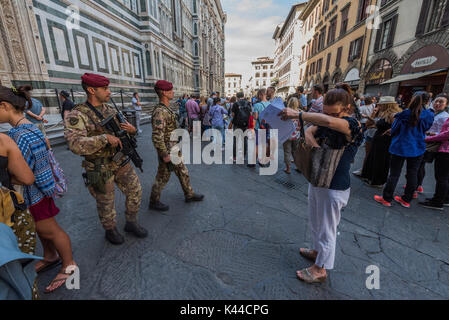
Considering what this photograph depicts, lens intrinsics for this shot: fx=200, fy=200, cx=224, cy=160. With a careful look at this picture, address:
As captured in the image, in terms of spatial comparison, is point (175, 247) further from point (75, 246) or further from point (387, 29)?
point (387, 29)

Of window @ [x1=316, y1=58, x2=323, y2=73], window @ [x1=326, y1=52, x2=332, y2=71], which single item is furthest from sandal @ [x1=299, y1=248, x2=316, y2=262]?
window @ [x1=316, y1=58, x2=323, y2=73]

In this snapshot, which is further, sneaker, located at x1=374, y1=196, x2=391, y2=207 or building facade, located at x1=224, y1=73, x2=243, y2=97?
building facade, located at x1=224, y1=73, x2=243, y2=97

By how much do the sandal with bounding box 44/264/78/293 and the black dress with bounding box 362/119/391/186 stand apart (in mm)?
5323

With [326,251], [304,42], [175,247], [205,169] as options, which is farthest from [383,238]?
[304,42]

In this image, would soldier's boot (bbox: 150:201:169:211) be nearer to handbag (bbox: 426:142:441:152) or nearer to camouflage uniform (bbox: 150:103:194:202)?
camouflage uniform (bbox: 150:103:194:202)

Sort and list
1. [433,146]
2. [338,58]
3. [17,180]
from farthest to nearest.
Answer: [338,58]
[433,146]
[17,180]

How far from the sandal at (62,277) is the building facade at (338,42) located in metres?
17.3

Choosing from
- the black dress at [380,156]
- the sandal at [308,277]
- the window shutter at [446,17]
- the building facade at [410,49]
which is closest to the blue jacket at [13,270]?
the sandal at [308,277]

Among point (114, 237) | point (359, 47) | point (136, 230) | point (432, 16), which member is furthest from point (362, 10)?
point (114, 237)

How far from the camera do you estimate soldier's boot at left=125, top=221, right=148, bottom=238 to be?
2635 mm

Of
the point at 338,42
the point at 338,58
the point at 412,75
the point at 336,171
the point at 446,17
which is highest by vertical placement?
the point at 338,42

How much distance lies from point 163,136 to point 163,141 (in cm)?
10

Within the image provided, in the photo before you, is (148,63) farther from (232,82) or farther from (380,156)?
(232,82)

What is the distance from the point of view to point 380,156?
166 inches
